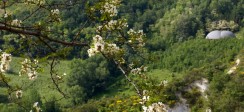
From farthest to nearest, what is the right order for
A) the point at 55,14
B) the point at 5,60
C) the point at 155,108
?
the point at 55,14, the point at 5,60, the point at 155,108

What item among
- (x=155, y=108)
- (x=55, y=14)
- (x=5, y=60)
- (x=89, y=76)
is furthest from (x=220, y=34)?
(x=155, y=108)

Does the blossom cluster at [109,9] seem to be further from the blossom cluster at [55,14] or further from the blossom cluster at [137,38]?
the blossom cluster at [55,14]

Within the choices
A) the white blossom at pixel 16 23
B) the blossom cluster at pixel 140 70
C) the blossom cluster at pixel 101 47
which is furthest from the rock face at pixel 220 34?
the blossom cluster at pixel 101 47

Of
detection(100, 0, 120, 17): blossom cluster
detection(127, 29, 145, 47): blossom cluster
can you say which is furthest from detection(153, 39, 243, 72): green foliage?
detection(100, 0, 120, 17): blossom cluster

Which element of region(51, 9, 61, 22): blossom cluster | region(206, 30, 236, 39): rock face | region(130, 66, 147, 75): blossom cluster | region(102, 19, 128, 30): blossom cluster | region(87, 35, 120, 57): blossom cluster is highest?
region(206, 30, 236, 39): rock face

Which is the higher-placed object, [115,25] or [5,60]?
[115,25]

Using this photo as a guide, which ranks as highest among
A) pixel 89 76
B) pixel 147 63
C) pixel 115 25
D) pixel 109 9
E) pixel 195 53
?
pixel 195 53

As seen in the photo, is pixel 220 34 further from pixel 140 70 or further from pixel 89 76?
pixel 140 70

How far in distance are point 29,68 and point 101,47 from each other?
3.93 ft

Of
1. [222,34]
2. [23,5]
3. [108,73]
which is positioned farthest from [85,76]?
[23,5]

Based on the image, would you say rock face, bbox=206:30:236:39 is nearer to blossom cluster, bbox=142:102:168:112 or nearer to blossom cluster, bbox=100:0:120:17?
blossom cluster, bbox=100:0:120:17

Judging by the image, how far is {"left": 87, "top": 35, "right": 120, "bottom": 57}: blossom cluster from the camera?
4113 mm

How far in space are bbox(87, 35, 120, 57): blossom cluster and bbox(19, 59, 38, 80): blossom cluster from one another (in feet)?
3.34

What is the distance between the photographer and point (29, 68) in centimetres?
498
